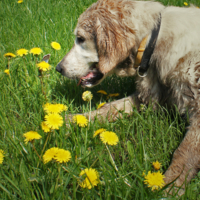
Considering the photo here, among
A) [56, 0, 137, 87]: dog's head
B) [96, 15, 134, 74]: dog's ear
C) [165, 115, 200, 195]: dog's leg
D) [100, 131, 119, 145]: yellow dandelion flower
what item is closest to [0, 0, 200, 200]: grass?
[165, 115, 200, 195]: dog's leg

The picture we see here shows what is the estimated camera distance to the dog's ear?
187 cm

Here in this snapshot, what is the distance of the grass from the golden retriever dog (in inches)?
5.4

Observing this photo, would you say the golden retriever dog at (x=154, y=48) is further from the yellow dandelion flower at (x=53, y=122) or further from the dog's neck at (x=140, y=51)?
the yellow dandelion flower at (x=53, y=122)

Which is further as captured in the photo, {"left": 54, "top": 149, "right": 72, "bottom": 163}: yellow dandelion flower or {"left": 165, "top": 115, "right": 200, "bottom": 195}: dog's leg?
{"left": 165, "top": 115, "right": 200, "bottom": 195}: dog's leg

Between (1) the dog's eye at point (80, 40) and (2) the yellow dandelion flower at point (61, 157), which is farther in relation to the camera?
(1) the dog's eye at point (80, 40)

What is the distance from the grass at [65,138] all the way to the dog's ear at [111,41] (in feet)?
1.56

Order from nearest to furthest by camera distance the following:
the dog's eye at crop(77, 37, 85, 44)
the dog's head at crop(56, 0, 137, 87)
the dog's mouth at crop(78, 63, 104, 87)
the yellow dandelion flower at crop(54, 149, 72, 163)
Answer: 1. the yellow dandelion flower at crop(54, 149, 72, 163)
2. the dog's head at crop(56, 0, 137, 87)
3. the dog's eye at crop(77, 37, 85, 44)
4. the dog's mouth at crop(78, 63, 104, 87)

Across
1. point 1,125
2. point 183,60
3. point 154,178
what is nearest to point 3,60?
point 1,125

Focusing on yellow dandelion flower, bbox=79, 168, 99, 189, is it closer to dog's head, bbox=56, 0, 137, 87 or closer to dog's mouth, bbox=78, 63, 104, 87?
dog's head, bbox=56, 0, 137, 87

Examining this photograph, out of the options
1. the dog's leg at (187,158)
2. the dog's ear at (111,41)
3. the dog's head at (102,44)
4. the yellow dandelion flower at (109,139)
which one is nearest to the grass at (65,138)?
the dog's leg at (187,158)

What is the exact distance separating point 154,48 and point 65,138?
99 centimetres

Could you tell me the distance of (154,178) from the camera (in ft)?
3.67

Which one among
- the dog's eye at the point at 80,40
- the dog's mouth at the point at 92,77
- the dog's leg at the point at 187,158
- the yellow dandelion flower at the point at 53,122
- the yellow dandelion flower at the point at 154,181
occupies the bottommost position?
the dog's leg at the point at 187,158

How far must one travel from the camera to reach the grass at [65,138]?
1.23 meters
